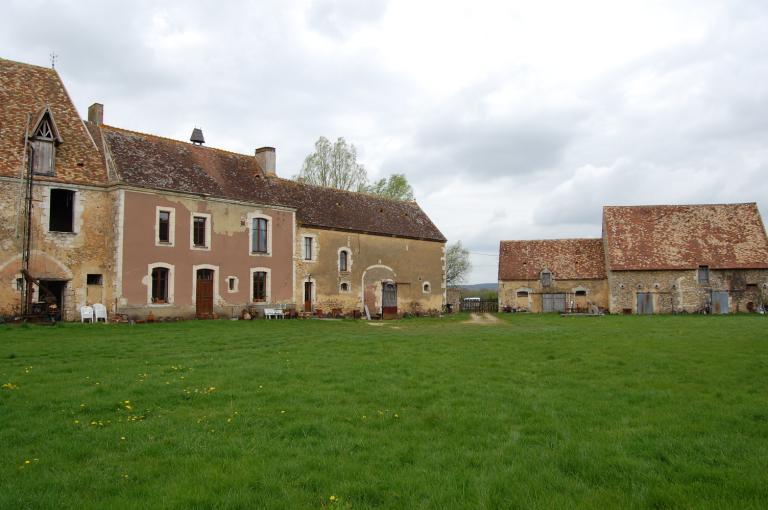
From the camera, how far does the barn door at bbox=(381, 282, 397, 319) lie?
3369 centimetres

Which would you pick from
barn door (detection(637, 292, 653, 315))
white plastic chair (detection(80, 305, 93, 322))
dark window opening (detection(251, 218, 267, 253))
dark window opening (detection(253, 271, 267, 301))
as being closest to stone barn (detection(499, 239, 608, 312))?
barn door (detection(637, 292, 653, 315))

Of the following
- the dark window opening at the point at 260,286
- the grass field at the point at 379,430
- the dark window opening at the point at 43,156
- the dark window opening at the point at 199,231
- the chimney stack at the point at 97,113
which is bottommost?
the grass field at the point at 379,430

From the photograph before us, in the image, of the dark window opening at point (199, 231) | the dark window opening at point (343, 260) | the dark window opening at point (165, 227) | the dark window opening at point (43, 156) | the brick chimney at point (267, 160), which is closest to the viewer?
the dark window opening at point (43, 156)

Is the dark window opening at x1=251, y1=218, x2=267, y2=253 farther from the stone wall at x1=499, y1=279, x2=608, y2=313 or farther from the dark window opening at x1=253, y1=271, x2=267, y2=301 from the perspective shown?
the stone wall at x1=499, y1=279, x2=608, y2=313

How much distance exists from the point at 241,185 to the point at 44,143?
8543 mm

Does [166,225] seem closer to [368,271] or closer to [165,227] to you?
[165,227]

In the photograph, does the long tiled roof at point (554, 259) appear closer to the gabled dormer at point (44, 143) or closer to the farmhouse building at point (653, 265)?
the farmhouse building at point (653, 265)

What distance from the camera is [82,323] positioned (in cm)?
2102

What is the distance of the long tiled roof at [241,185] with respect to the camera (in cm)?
2452

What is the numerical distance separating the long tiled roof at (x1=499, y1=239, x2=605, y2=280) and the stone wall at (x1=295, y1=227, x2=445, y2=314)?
8431 millimetres

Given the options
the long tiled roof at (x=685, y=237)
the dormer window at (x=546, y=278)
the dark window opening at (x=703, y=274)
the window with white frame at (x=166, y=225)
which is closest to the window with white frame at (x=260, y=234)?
the window with white frame at (x=166, y=225)

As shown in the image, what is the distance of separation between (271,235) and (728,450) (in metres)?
24.2

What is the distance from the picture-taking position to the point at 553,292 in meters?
41.9

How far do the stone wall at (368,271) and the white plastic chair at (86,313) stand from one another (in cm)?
979
